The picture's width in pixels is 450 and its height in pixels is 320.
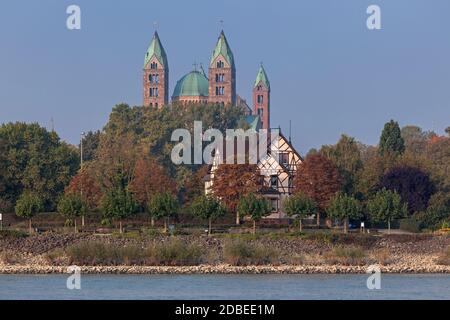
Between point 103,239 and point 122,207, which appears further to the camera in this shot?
point 122,207

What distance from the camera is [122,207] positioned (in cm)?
7919

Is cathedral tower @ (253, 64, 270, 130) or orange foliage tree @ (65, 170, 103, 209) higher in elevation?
cathedral tower @ (253, 64, 270, 130)

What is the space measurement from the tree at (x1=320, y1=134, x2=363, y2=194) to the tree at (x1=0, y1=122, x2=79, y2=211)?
17.4m

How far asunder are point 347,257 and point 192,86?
122034 millimetres

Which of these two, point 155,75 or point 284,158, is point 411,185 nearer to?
point 284,158

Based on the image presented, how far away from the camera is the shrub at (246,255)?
2491 inches

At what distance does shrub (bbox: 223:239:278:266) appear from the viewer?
63.3 meters

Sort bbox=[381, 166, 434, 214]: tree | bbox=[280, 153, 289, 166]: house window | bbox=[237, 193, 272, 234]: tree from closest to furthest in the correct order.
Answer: bbox=[237, 193, 272, 234]: tree → bbox=[381, 166, 434, 214]: tree → bbox=[280, 153, 289, 166]: house window

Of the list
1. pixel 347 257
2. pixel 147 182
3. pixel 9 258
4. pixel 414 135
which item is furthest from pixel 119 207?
pixel 414 135

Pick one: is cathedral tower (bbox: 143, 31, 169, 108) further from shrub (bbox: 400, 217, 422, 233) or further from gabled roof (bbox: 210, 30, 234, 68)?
shrub (bbox: 400, 217, 422, 233)

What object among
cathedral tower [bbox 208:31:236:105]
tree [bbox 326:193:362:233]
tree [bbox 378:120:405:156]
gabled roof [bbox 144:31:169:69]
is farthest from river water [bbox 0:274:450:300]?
gabled roof [bbox 144:31:169:69]
